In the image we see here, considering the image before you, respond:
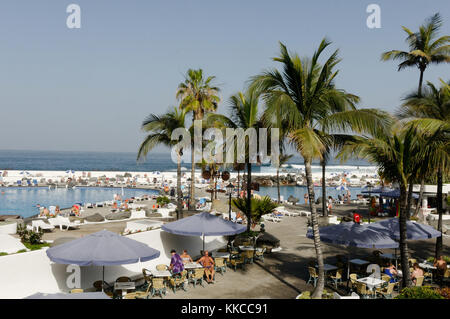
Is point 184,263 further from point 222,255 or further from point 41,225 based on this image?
point 41,225

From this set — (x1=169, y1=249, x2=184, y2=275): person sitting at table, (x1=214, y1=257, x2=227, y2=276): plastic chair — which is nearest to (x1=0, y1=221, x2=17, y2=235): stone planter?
(x1=169, y1=249, x2=184, y2=275): person sitting at table

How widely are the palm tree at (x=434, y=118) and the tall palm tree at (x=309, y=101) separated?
221 cm

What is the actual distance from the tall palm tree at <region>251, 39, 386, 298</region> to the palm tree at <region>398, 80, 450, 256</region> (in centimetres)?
221

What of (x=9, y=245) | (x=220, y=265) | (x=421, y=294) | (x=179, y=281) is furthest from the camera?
(x=220, y=265)

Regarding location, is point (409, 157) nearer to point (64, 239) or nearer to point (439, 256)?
point (439, 256)

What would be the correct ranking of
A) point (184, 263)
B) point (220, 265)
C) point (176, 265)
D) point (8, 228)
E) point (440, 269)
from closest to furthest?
1. point (176, 265)
2. point (440, 269)
3. point (184, 263)
4. point (220, 265)
5. point (8, 228)

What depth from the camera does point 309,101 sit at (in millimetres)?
10820

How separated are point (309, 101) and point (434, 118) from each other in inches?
264

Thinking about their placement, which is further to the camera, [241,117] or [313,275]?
[241,117]

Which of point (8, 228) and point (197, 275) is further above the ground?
point (8, 228)

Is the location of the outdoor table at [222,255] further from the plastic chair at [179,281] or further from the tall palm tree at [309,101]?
the tall palm tree at [309,101]

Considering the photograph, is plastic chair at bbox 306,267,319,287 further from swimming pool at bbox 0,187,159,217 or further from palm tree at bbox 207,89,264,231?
swimming pool at bbox 0,187,159,217

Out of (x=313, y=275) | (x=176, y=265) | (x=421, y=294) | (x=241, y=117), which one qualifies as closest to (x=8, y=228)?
(x=176, y=265)
